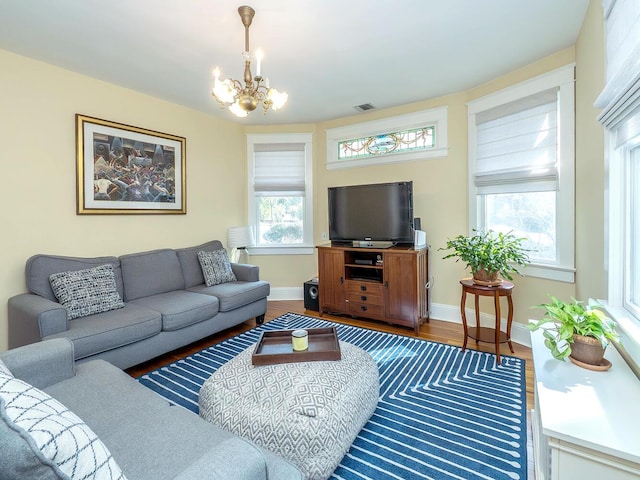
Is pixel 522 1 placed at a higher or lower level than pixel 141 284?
higher

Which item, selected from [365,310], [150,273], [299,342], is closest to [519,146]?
[365,310]

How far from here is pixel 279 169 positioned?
15.2ft

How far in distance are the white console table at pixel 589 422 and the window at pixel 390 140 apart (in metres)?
2.88

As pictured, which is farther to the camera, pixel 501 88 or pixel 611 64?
pixel 501 88

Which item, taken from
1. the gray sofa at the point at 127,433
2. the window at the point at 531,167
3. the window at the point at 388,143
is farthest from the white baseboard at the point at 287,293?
the gray sofa at the point at 127,433

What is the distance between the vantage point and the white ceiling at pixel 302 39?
6.84ft

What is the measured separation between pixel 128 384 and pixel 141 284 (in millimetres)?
1800

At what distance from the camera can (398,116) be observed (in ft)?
12.9

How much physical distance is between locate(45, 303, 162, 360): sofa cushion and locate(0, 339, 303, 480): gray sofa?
523 millimetres

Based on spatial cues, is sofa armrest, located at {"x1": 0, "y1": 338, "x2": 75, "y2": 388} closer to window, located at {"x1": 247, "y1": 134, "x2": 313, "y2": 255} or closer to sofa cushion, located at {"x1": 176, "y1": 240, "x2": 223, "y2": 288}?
sofa cushion, located at {"x1": 176, "y1": 240, "x2": 223, "y2": 288}

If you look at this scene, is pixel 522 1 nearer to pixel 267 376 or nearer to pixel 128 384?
pixel 267 376

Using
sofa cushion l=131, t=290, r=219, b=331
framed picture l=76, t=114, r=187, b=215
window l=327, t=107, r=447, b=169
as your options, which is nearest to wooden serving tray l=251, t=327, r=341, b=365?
sofa cushion l=131, t=290, r=219, b=331

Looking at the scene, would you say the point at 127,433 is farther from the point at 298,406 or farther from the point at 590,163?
the point at 590,163

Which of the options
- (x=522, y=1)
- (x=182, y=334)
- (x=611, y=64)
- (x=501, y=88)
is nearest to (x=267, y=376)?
(x=182, y=334)
